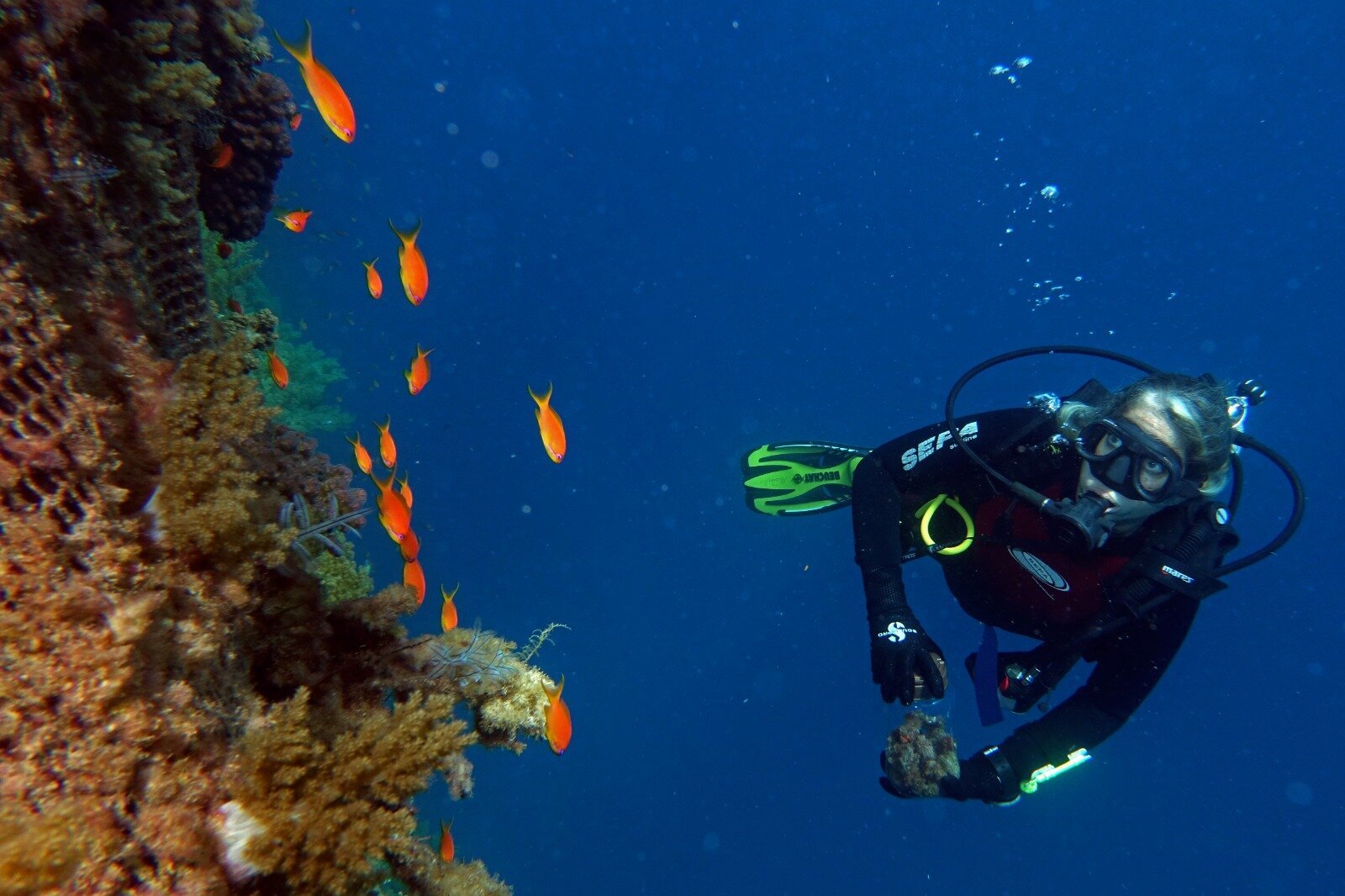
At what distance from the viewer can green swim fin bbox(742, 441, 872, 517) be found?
6863 millimetres

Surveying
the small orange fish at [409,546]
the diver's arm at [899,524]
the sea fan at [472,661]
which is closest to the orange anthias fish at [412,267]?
the small orange fish at [409,546]

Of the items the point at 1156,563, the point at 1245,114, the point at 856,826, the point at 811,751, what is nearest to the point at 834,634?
the point at 811,751

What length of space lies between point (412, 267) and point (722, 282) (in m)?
19.6

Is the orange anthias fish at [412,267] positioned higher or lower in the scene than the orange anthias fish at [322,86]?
lower

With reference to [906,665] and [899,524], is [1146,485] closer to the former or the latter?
[899,524]

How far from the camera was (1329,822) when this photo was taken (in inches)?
1542

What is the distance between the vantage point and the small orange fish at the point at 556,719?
11.2 feet

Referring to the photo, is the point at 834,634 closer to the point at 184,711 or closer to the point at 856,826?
the point at 856,826

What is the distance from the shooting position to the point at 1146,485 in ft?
12.5

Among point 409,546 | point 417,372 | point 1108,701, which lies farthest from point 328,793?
point 1108,701

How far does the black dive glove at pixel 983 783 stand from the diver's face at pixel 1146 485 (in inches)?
65.4

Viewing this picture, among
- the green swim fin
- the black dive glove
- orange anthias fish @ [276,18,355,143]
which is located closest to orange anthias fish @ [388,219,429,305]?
orange anthias fish @ [276,18,355,143]

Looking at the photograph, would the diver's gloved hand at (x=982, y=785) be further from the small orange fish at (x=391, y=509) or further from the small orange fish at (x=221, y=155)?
the small orange fish at (x=221, y=155)

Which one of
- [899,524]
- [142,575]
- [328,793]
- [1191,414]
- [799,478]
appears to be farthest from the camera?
[799,478]
